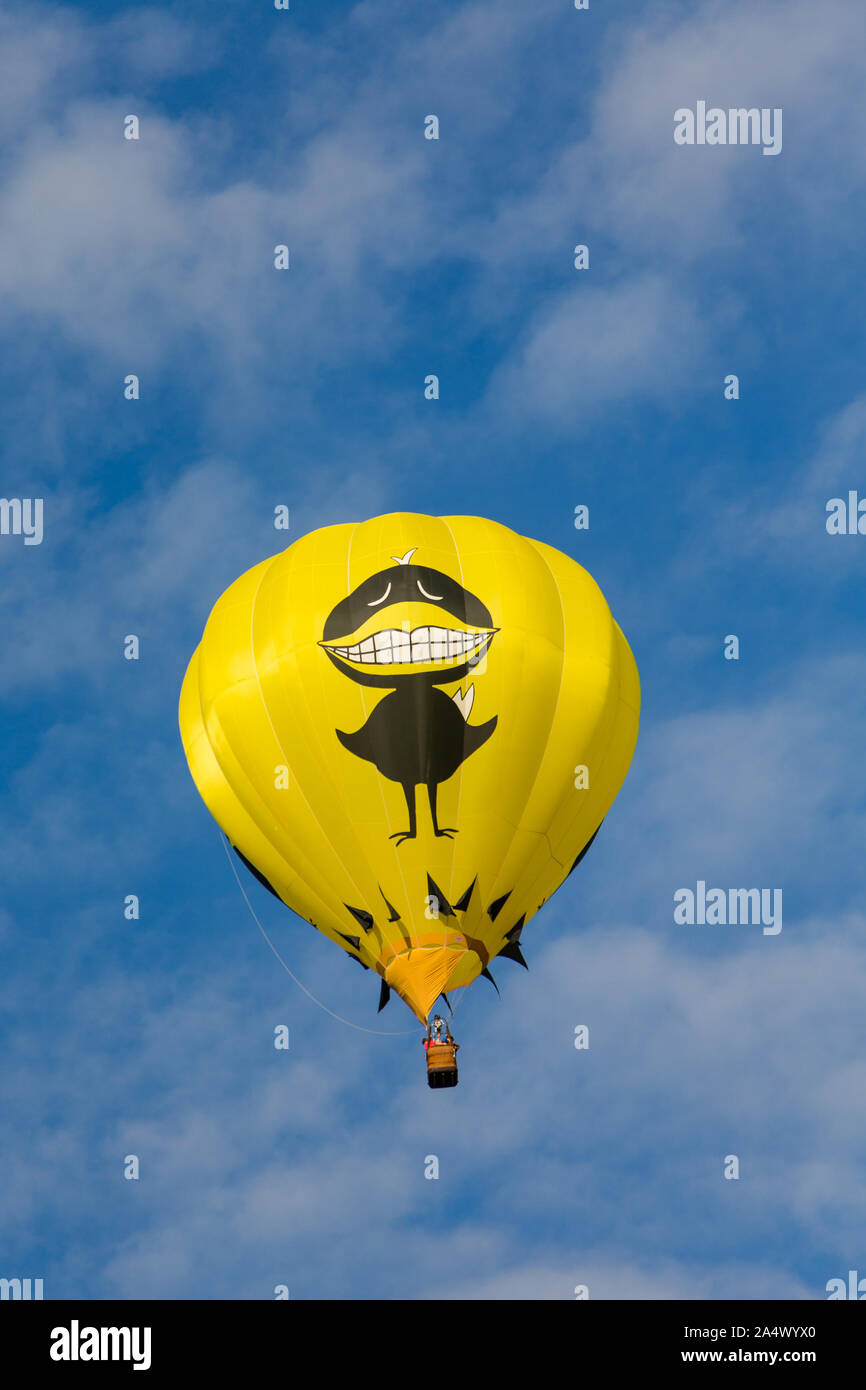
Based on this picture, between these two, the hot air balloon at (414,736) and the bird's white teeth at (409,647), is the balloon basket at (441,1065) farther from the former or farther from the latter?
the bird's white teeth at (409,647)

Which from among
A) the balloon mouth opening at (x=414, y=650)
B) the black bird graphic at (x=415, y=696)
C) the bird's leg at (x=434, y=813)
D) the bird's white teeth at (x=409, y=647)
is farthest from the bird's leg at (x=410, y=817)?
the bird's white teeth at (x=409, y=647)

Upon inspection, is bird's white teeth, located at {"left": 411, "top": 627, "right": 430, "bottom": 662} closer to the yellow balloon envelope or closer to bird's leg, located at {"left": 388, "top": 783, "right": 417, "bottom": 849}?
the yellow balloon envelope

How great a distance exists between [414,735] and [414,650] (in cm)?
132

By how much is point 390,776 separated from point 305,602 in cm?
317

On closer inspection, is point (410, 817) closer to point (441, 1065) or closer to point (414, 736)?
point (414, 736)

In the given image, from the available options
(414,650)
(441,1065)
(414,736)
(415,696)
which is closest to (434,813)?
(414,736)

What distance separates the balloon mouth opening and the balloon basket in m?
→ 5.71

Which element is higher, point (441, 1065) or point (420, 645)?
point (420, 645)

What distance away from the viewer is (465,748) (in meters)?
38.9

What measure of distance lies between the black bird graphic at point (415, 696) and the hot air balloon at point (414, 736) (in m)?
0.02

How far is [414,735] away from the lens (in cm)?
3888

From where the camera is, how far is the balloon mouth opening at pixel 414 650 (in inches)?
1535

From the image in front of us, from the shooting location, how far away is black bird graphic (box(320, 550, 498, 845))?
3891cm
